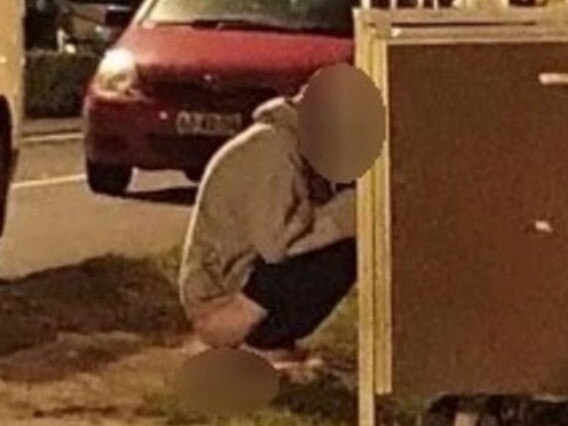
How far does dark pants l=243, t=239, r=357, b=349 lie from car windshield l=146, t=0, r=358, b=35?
199 inches

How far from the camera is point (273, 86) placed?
43.3ft

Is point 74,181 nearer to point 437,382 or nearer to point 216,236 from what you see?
point 216,236

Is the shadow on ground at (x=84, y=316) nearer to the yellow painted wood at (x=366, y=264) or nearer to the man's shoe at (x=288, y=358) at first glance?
the man's shoe at (x=288, y=358)

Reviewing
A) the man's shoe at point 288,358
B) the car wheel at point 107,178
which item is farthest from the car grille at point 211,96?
the man's shoe at point 288,358

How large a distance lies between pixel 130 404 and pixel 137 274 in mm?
3061

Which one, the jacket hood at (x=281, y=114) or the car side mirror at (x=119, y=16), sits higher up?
the jacket hood at (x=281, y=114)

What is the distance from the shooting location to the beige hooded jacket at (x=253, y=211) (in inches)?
315

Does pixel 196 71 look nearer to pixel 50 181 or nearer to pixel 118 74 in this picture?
pixel 118 74

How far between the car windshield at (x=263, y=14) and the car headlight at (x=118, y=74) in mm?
304

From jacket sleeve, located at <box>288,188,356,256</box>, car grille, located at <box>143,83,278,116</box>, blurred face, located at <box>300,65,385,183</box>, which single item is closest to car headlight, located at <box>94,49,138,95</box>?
car grille, located at <box>143,83,278,116</box>

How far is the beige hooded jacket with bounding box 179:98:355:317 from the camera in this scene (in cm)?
801

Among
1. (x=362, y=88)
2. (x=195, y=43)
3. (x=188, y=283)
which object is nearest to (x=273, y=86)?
(x=195, y=43)

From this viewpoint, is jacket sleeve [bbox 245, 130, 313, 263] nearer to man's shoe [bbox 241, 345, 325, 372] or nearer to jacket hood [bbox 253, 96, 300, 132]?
jacket hood [bbox 253, 96, 300, 132]

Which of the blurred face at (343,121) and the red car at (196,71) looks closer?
the blurred face at (343,121)
